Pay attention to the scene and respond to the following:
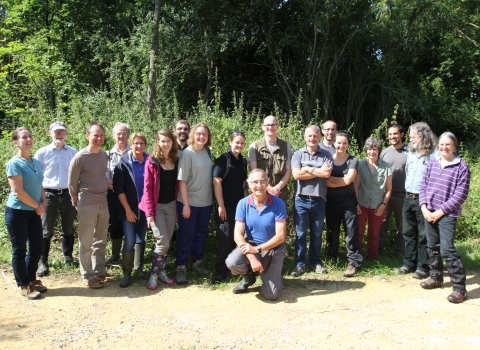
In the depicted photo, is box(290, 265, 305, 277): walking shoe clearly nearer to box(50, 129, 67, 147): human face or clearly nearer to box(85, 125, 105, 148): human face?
box(85, 125, 105, 148): human face

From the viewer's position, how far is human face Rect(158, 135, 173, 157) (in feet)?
15.5

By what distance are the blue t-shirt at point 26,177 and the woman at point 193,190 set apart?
62.4 inches

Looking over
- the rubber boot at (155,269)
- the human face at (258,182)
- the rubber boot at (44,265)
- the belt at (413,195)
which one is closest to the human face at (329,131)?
the belt at (413,195)

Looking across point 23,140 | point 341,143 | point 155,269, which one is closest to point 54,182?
point 23,140

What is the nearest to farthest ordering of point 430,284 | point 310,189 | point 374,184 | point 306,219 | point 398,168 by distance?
point 430,284, point 310,189, point 306,219, point 374,184, point 398,168

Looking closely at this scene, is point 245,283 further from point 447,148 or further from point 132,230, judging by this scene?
point 447,148

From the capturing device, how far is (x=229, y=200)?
502 centimetres

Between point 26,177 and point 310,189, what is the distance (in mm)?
3315

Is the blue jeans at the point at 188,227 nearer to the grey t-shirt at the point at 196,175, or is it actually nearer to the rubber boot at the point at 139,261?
the grey t-shirt at the point at 196,175

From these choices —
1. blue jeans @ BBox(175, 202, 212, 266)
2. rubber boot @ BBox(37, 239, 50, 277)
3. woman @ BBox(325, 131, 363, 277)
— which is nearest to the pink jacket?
blue jeans @ BBox(175, 202, 212, 266)

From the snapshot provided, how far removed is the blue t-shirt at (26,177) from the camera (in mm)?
4289

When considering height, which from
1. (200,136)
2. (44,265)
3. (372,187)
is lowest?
(44,265)

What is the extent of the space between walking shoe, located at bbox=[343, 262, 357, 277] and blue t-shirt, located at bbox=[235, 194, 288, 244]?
1302 millimetres

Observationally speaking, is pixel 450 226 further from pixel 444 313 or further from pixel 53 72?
pixel 53 72
